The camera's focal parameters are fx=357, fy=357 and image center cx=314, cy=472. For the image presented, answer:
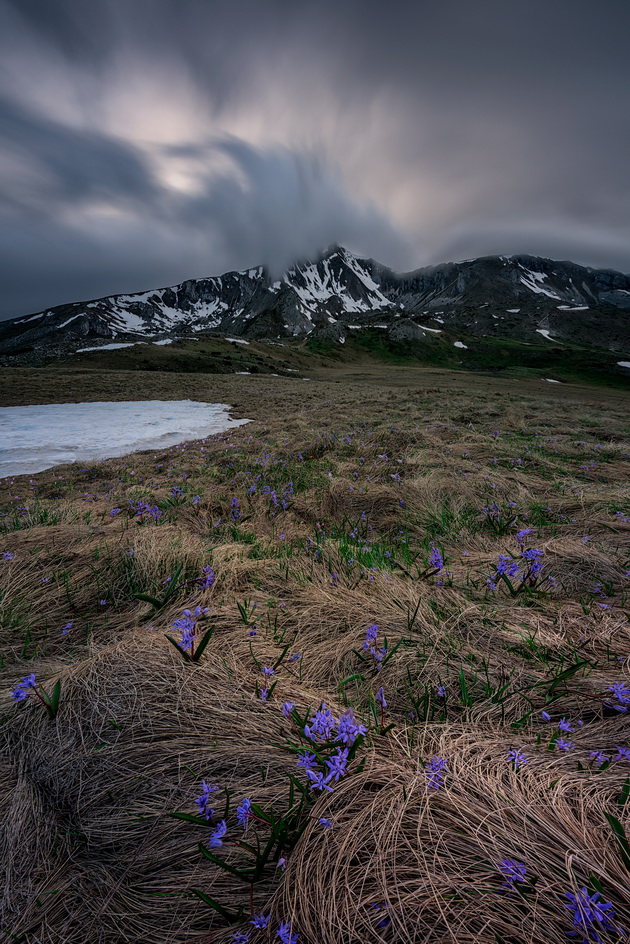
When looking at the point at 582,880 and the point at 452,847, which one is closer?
the point at 582,880

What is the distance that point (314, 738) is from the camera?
1.49m

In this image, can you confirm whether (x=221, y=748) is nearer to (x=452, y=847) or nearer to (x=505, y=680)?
(x=452, y=847)

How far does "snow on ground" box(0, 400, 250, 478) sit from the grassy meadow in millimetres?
6968

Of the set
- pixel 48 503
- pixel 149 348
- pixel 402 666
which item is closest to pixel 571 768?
pixel 402 666

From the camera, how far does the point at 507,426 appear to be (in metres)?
11.5

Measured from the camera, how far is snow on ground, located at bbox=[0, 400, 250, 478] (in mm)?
9883

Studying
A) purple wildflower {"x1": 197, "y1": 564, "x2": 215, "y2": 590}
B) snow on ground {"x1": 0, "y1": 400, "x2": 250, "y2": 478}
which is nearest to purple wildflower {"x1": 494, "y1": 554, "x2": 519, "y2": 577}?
purple wildflower {"x1": 197, "y1": 564, "x2": 215, "y2": 590}

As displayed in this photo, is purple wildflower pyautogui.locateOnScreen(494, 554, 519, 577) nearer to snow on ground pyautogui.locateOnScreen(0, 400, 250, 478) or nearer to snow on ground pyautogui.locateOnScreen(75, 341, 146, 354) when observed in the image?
snow on ground pyautogui.locateOnScreen(0, 400, 250, 478)

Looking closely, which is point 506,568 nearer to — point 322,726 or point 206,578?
point 322,726

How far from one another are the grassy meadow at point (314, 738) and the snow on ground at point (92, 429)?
697 cm

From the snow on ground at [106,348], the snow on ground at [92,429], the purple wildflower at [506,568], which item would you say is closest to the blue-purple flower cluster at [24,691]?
the purple wildflower at [506,568]

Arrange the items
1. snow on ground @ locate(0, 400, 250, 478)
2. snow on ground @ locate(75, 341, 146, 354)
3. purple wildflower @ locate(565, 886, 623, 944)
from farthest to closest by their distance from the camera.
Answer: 1. snow on ground @ locate(75, 341, 146, 354)
2. snow on ground @ locate(0, 400, 250, 478)
3. purple wildflower @ locate(565, 886, 623, 944)

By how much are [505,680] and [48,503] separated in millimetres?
5884

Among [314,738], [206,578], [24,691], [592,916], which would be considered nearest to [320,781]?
[314,738]
